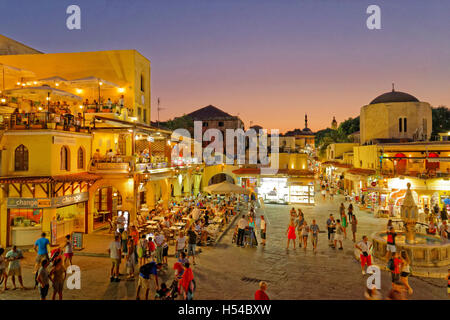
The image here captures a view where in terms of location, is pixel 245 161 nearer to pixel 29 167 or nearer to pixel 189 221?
pixel 189 221

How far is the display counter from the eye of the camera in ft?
48.5

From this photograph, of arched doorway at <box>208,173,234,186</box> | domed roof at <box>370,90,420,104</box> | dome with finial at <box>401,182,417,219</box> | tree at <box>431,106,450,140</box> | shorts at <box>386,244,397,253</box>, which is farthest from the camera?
tree at <box>431,106,450,140</box>

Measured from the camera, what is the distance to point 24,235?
48.7 ft

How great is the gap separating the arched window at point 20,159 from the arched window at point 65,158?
1629mm

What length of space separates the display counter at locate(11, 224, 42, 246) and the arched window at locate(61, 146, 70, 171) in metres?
3.34

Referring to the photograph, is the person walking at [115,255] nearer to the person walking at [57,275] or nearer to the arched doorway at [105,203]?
the person walking at [57,275]

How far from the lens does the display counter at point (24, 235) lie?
1477 centimetres

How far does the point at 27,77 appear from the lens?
23750 millimetres

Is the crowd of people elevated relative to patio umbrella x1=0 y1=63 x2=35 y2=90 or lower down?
lower down

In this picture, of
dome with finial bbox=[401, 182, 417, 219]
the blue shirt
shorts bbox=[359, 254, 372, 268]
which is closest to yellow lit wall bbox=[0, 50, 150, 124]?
the blue shirt

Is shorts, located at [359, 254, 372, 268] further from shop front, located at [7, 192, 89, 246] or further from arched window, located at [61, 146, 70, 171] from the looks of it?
arched window, located at [61, 146, 70, 171]

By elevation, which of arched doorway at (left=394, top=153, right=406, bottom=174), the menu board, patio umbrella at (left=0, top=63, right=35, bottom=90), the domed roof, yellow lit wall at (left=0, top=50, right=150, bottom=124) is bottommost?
the menu board
